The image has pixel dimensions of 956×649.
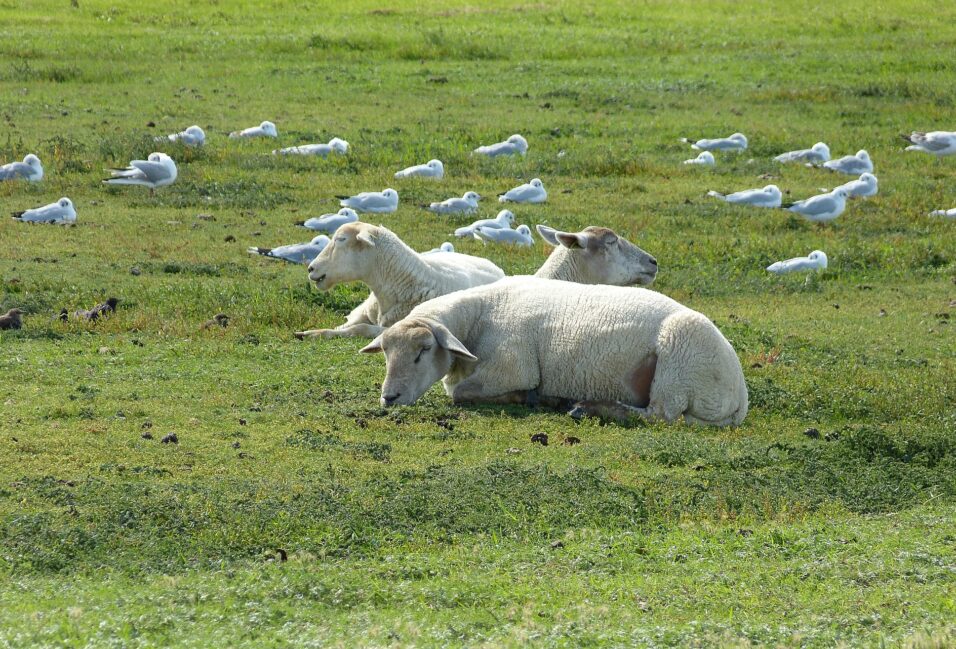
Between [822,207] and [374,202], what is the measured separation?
557cm

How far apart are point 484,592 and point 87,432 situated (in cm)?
345

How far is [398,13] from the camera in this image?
3903 centimetres

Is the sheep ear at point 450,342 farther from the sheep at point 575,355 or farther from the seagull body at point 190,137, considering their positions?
the seagull body at point 190,137

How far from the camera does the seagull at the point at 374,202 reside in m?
16.4

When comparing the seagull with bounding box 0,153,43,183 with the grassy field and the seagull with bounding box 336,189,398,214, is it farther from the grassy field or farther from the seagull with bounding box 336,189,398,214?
the seagull with bounding box 336,189,398,214

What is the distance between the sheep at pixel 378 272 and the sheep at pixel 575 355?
1852mm

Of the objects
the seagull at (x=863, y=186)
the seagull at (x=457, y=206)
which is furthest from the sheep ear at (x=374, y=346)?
the seagull at (x=863, y=186)

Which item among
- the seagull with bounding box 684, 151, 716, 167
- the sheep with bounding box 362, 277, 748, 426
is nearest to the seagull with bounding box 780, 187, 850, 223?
the seagull with bounding box 684, 151, 716, 167

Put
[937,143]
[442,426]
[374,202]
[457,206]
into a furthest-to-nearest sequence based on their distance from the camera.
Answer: [937,143] < [457,206] < [374,202] < [442,426]

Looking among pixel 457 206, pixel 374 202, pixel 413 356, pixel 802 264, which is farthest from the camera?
pixel 457 206

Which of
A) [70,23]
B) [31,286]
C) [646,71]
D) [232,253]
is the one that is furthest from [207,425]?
[70,23]

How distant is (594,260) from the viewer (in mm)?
11359

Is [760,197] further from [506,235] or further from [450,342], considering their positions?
[450,342]

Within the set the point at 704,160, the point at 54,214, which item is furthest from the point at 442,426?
the point at 704,160
